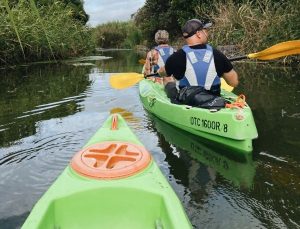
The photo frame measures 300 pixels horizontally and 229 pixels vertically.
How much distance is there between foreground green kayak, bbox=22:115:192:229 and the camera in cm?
222

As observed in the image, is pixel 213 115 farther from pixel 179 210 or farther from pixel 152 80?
pixel 152 80

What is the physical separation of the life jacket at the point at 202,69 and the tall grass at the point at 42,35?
23.5 ft

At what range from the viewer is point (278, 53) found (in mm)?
5363

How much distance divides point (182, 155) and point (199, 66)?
112 centimetres

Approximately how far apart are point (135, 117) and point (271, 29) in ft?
23.0

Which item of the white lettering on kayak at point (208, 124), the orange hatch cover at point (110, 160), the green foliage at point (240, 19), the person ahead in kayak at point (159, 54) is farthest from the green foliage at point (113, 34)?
the orange hatch cover at point (110, 160)

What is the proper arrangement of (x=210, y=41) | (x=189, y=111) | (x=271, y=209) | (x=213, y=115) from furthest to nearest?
(x=210, y=41)
(x=189, y=111)
(x=213, y=115)
(x=271, y=209)

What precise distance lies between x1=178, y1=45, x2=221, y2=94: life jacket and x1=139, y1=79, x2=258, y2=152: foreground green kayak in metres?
0.30

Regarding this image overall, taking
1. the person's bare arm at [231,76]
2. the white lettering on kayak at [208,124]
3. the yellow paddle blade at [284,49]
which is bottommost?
the white lettering on kayak at [208,124]

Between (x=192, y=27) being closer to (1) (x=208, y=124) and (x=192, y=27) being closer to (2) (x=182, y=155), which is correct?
(1) (x=208, y=124)

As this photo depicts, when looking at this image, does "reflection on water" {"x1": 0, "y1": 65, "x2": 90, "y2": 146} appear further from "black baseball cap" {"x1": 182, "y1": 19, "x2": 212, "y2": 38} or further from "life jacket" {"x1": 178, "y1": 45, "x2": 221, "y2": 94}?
"black baseball cap" {"x1": 182, "y1": 19, "x2": 212, "y2": 38}

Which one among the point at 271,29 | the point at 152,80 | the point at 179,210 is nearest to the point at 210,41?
the point at 271,29

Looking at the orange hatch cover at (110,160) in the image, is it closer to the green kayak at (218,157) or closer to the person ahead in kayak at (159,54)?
the green kayak at (218,157)

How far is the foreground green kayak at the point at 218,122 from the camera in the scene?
4102 millimetres
